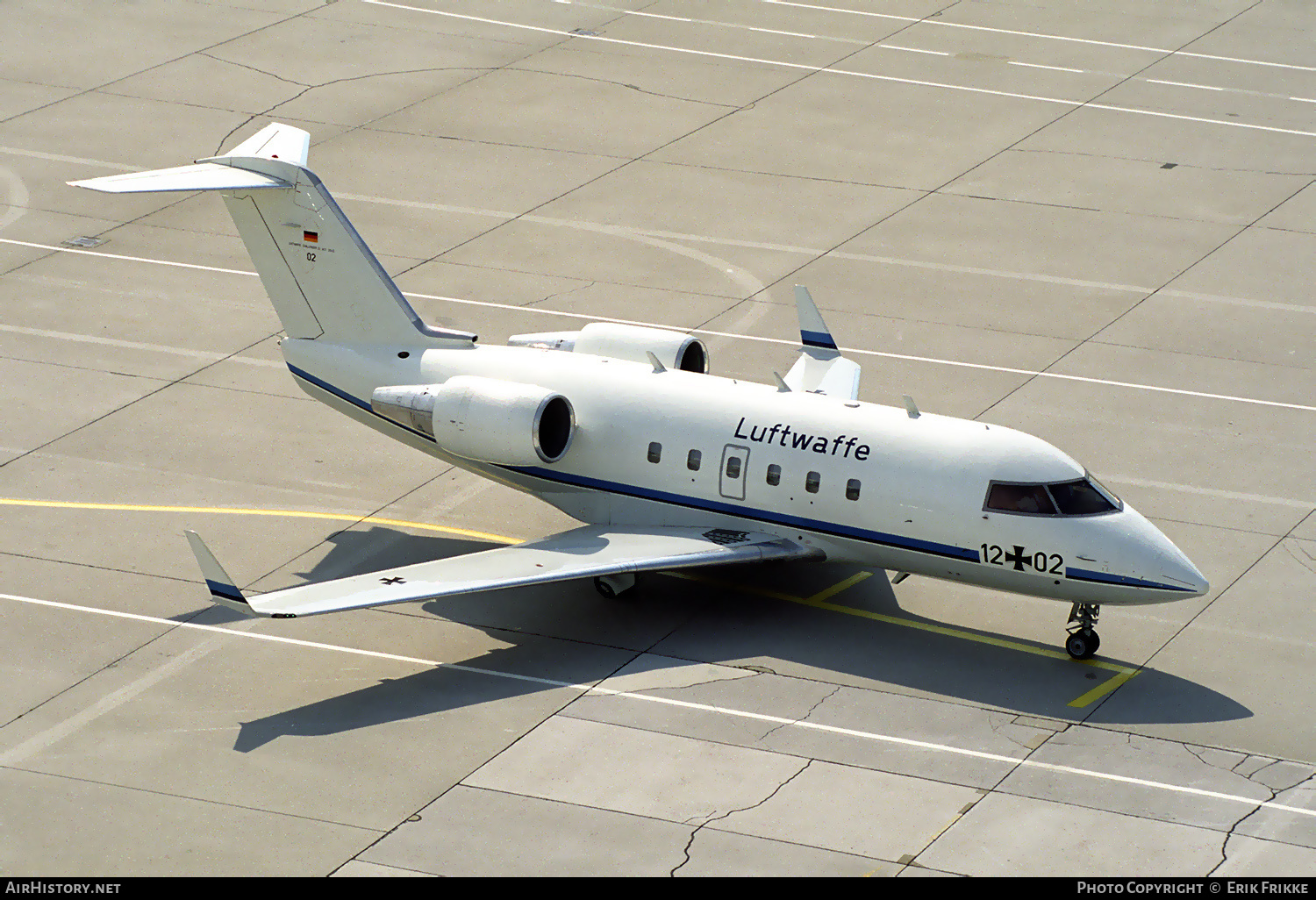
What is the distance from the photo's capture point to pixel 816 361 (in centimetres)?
3231

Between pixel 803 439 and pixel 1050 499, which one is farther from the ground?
pixel 803 439

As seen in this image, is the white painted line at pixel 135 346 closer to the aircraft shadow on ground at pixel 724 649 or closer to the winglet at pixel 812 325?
the aircraft shadow on ground at pixel 724 649

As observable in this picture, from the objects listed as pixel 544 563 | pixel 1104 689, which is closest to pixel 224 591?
pixel 544 563

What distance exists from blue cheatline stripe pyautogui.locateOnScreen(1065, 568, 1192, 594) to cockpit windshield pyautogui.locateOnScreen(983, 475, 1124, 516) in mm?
853

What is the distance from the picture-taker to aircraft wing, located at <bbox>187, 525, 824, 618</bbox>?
25.1m

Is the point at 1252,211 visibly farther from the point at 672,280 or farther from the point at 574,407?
the point at 574,407

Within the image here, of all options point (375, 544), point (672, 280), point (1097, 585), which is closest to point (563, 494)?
point (375, 544)

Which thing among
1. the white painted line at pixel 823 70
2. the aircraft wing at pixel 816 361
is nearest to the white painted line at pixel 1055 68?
the white painted line at pixel 823 70

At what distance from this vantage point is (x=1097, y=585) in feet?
84.6

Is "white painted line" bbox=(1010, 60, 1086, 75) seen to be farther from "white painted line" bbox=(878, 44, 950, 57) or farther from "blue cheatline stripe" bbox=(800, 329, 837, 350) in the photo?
"blue cheatline stripe" bbox=(800, 329, 837, 350)

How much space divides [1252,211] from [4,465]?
2917 centimetres

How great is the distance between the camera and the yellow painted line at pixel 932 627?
26016mm

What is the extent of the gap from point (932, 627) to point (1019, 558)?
84.6 inches

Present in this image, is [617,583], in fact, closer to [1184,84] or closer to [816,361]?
[816,361]
